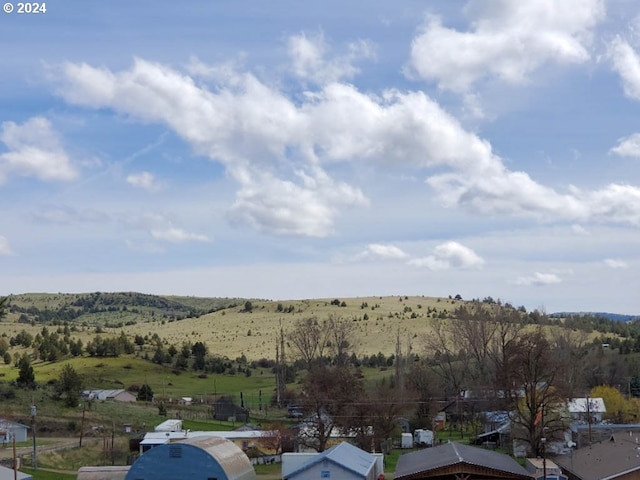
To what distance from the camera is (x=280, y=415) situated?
86.9 m

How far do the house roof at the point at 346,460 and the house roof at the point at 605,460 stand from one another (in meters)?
11.8

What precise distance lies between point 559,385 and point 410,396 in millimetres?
17226

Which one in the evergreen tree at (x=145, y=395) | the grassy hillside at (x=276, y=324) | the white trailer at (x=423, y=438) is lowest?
the white trailer at (x=423, y=438)

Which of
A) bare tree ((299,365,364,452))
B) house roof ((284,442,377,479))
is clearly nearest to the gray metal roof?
house roof ((284,442,377,479))

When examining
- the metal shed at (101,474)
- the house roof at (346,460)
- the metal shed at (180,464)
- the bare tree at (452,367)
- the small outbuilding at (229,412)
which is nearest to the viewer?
the metal shed at (180,464)

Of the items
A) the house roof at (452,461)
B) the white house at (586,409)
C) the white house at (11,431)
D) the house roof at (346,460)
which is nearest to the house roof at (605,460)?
the house roof at (452,461)

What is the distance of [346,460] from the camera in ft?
150

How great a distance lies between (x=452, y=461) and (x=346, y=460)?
5.53 meters

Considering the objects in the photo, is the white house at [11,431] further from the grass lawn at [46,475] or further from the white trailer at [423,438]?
the white trailer at [423,438]

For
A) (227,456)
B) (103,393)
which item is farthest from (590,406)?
(103,393)

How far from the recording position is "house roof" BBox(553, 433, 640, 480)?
147 feet

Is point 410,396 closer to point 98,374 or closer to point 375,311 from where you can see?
point 98,374

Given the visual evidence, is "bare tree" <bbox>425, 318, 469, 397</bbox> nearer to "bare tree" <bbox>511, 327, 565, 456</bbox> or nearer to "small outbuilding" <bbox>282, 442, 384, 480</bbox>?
"bare tree" <bbox>511, 327, 565, 456</bbox>

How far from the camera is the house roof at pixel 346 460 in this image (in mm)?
44562
